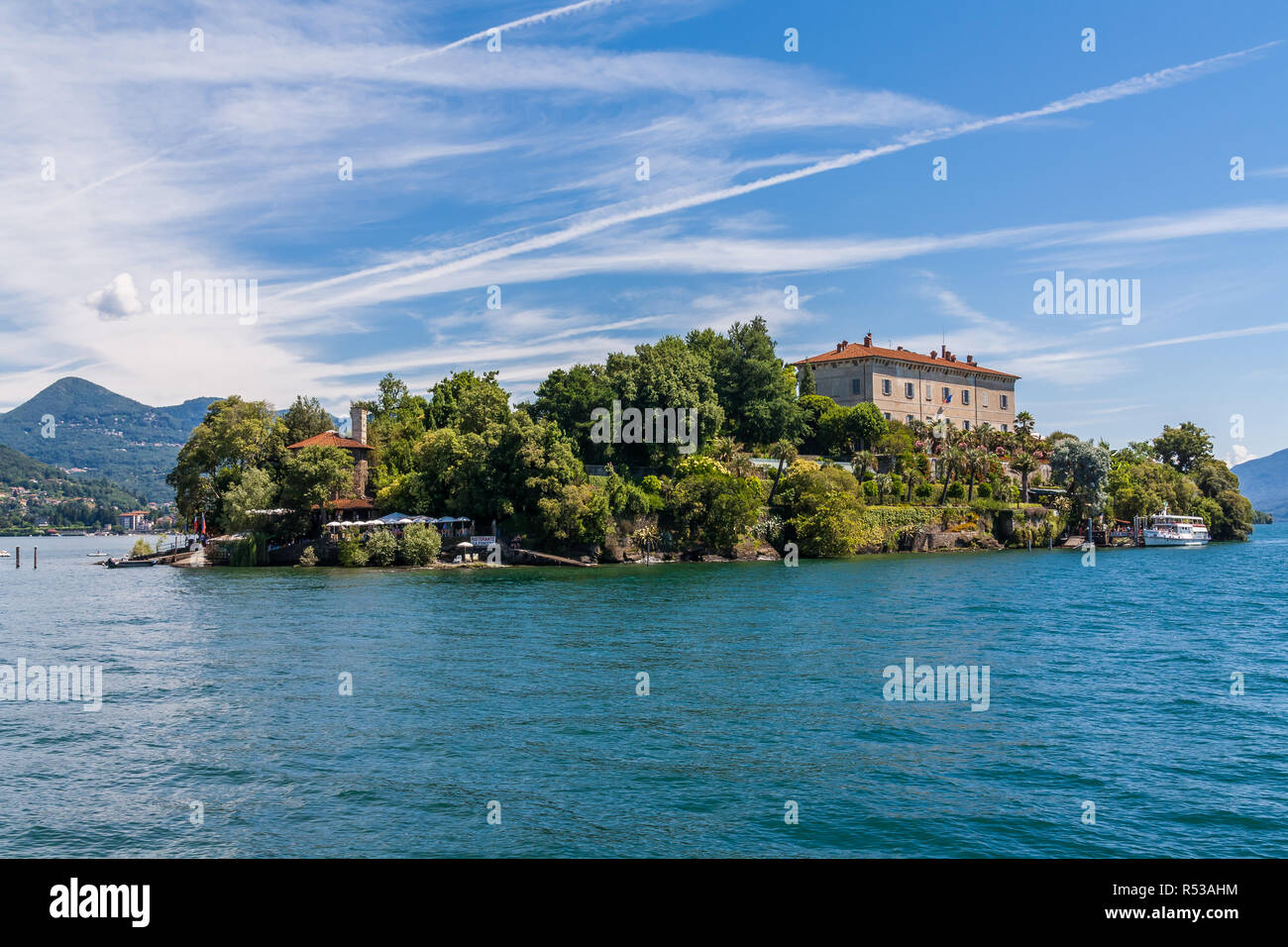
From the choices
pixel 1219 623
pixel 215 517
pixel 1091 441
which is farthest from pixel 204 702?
pixel 1091 441

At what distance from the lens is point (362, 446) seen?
263 feet

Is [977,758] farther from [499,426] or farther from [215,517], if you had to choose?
[215,517]

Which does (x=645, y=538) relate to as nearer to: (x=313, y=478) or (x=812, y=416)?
(x=313, y=478)

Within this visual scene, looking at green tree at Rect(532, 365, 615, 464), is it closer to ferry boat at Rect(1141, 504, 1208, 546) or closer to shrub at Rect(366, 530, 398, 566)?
shrub at Rect(366, 530, 398, 566)

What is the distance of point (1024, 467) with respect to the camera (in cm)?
9288

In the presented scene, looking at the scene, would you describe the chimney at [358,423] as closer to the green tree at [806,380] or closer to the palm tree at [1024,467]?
the green tree at [806,380]

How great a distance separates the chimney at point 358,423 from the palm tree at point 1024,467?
66.6 m

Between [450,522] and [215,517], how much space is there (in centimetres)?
2571

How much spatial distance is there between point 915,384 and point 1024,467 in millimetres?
18290

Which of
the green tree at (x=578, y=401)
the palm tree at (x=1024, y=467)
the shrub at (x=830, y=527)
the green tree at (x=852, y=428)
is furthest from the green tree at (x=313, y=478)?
the palm tree at (x=1024, y=467)

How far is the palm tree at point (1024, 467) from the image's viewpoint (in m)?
92.9

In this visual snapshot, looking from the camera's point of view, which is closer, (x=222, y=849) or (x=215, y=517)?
(x=222, y=849)

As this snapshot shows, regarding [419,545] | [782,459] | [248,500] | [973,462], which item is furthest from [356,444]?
[973,462]

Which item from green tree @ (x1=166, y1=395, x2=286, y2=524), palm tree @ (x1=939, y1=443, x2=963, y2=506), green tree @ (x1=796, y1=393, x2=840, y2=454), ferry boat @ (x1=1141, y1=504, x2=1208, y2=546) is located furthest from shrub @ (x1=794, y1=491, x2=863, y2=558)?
ferry boat @ (x1=1141, y1=504, x2=1208, y2=546)
